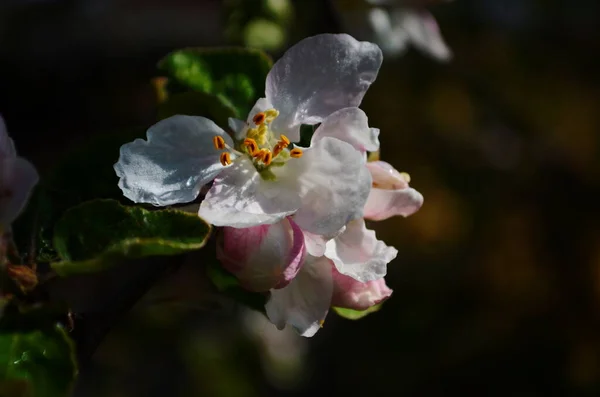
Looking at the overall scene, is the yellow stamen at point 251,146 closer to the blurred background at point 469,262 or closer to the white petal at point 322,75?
the white petal at point 322,75

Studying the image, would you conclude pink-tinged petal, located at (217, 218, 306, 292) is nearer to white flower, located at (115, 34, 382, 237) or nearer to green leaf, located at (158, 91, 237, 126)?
white flower, located at (115, 34, 382, 237)

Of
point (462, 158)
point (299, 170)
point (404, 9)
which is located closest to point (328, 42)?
point (299, 170)

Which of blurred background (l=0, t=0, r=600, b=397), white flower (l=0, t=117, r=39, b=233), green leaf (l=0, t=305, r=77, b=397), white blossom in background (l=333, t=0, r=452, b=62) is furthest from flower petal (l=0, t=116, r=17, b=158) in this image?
blurred background (l=0, t=0, r=600, b=397)

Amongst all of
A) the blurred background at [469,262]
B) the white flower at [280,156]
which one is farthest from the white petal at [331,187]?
the blurred background at [469,262]

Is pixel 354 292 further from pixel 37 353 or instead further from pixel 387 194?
pixel 37 353

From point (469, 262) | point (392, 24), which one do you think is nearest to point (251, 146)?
point (392, 24)

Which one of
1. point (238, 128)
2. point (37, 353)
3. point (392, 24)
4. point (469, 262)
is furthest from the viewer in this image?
point (469, 262)

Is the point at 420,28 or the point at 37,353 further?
the point at 420,28
